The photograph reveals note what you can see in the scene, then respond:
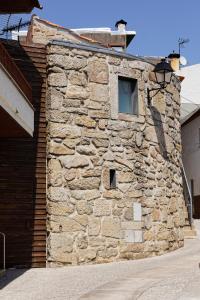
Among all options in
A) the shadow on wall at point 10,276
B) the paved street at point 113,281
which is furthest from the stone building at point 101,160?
the shadow on wall at point 10,276

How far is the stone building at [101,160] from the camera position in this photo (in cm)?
1291

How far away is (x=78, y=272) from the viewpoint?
11547mm

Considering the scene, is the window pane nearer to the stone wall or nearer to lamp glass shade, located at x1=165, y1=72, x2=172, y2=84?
the stone wall

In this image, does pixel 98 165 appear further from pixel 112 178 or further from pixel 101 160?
pixel 112 178

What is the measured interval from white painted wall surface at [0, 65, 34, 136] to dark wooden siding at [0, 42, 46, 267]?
126 centimetres

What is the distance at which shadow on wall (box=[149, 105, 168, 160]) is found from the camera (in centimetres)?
1505

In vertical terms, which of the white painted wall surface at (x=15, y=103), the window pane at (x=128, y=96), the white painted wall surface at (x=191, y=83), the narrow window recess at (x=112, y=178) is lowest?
the narrow window recess at (x=112, y=178)

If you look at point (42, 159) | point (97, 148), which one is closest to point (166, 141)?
point (97, 148)

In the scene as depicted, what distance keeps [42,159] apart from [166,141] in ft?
14.1

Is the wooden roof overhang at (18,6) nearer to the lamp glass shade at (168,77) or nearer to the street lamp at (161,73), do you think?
the street lamp at (161,73)

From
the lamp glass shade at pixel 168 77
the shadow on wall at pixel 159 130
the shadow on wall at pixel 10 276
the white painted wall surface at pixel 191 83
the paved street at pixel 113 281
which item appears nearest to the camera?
the paved street at pixel 113 281

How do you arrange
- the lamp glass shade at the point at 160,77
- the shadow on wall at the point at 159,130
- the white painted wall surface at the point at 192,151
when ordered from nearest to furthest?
the shadow on wall at the point at 159,130
the lamp glass shade at the point at 160,77
the white painted wall surface at the point at 192,151

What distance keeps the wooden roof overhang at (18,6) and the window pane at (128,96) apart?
3.26 metres

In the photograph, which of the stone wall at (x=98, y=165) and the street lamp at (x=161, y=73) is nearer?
the stone wall at (x=98, y=165)
